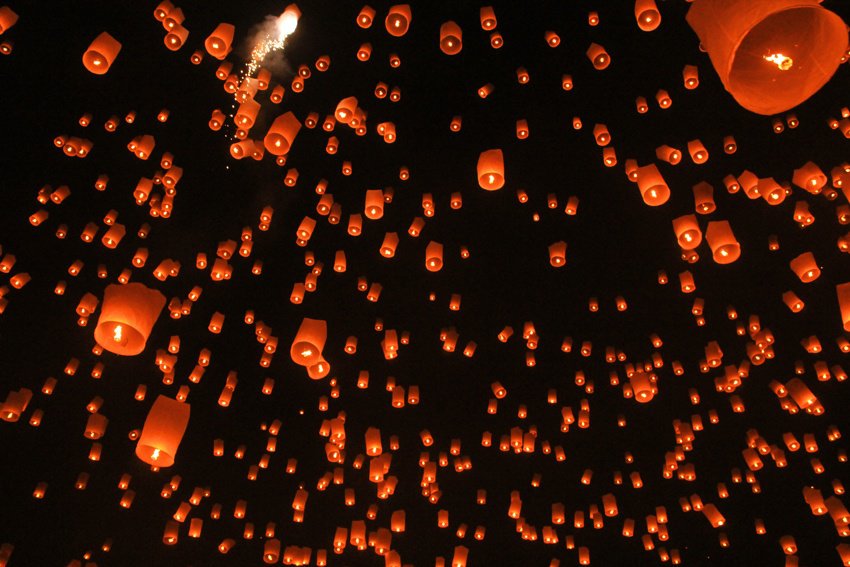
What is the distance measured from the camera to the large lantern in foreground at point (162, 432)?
3.76 metres

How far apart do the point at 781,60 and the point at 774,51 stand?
5 cm

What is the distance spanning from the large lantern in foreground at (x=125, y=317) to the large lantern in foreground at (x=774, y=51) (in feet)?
9.23

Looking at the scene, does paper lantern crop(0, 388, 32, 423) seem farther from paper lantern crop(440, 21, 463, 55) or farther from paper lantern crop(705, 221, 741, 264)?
paper lantern crop(705, 221, 741, 264)

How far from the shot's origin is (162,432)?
12.4 feet

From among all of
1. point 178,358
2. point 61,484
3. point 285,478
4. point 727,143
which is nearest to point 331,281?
point 178,358

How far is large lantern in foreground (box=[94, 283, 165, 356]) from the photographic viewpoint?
341 centimetres

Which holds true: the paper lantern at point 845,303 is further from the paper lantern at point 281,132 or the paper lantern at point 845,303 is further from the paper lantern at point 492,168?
the paper lantern at point 281,132

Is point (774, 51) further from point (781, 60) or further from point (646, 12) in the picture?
point (646, 12)

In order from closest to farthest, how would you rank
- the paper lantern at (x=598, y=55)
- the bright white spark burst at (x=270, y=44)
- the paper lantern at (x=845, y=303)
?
the paper lantern at (x=845, y=303), the paper lantern at (x=598, y=55), the bright white spark burst at (x=270, y=44)

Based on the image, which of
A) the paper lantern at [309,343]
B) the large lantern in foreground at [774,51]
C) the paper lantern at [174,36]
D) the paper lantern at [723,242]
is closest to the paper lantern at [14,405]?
the paper lantern at [309,343]

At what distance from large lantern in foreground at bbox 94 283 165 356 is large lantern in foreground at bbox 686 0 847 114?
2814mm

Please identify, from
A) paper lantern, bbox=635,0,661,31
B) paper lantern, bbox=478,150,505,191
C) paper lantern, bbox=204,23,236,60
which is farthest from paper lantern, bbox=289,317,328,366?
paper lantern, bbox=635,0,661,31

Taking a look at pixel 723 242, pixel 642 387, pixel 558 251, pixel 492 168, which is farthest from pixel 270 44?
pixel 642 387

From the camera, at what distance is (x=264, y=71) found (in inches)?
190
